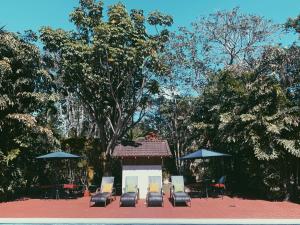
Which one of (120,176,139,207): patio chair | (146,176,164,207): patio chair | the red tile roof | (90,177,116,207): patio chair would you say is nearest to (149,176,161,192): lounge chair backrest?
(146,176,164,207): patio chair

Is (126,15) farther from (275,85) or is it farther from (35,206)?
(35,206)

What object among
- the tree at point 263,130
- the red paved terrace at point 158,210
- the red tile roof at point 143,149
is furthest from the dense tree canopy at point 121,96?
the red tile roof at point 143,149

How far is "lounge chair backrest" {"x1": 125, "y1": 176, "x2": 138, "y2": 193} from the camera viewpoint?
18.4m

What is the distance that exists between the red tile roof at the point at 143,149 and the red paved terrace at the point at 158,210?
9.76 feet

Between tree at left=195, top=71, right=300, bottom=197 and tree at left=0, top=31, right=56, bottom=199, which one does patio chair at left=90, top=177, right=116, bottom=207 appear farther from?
tree at left=195, top=71, right=300, bottom=197

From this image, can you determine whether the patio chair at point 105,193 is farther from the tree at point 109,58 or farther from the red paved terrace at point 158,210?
the tree at point 109,58

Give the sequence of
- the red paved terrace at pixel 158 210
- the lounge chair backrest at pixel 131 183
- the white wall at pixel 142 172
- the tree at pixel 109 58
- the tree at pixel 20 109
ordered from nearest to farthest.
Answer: the red paved terrace at pixel 158 210 → the tree at pixel 20 109 → the lounge chair backrest at pixel 131 183 → the white wall at pixel 142 172 → the tree at pixel 109 58

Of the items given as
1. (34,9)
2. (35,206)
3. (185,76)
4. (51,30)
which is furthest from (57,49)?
(185,76)

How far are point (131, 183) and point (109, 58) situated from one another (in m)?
7.67

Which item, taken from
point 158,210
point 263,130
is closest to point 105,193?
point 158,210

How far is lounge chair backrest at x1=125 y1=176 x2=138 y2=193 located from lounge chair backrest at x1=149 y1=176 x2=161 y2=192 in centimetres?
77

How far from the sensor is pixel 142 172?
19891 mm

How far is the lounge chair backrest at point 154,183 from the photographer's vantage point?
725 inches

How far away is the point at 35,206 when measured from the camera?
1645 cm
